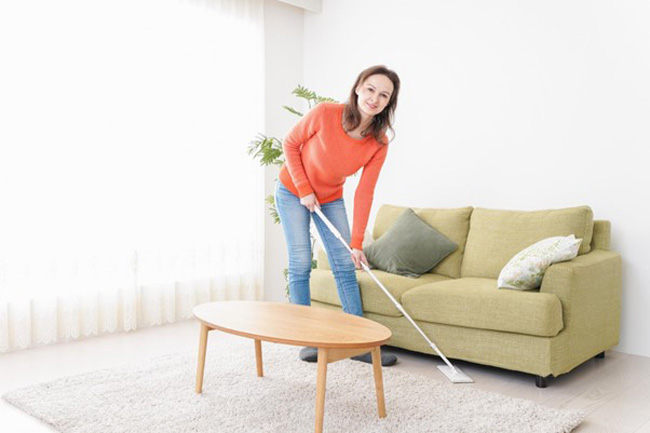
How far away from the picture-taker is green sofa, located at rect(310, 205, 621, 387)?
9.12 feet

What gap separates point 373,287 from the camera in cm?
333

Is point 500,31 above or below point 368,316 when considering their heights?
above

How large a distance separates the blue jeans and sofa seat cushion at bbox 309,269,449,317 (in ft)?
0.38

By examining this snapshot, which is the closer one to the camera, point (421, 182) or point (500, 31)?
point (500, 31)

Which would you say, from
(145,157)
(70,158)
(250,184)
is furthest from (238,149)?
(70,158)

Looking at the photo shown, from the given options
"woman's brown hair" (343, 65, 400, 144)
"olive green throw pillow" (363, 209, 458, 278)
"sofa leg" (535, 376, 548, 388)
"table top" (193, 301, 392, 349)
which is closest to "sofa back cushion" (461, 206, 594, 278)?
"olive green throw pillow" (363, 209, 458, 278)

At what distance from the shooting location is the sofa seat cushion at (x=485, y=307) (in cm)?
273

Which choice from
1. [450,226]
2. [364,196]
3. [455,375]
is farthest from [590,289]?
[364,196]

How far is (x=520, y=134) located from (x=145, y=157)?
242 cm

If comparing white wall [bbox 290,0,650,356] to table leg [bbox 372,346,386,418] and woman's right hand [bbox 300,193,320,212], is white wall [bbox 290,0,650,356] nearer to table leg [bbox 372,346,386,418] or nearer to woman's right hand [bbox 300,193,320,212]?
woman's right hand [bbox 300,193,320,212]

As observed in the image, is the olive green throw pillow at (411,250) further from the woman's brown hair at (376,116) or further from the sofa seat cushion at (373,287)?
the woman's brown hair at (376,116)

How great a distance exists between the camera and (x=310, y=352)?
3135mm

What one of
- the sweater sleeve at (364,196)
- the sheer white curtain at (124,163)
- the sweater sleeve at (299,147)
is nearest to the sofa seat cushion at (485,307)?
the sweater sleeve at (364,196)

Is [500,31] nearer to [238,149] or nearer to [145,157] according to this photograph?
[238,149]
